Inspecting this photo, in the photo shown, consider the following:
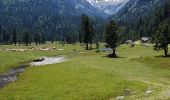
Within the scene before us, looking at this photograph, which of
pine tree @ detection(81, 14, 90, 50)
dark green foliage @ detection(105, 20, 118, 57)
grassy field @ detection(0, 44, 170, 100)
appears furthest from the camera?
pine tree @ detection(81, 14, 90, 50)

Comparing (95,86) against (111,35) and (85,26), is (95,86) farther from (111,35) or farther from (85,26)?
(85,26)

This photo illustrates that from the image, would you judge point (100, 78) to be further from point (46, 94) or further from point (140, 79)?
point (46, 94)

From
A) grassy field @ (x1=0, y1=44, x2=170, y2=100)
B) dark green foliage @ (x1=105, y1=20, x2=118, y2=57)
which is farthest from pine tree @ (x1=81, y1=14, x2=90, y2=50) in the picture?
grassy field @ (x1=0, y1=44, x2=170, y2=100)

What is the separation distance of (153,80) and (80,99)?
2272 cm

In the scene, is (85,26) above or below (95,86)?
above

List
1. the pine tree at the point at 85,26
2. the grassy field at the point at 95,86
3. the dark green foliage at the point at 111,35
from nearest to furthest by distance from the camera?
the grassy field at the point at 95,86, the dark green foliage at the point at 111,35, the pine tree at the point at 85,26

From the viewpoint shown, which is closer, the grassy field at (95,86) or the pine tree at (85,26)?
the grassy field at (95,86)

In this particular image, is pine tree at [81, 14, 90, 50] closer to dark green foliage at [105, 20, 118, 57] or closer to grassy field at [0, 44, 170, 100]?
dark green foliage at [105, 20, 118, 57]

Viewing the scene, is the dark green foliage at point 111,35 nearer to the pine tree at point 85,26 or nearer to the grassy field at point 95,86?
the pine tree at point 85,26

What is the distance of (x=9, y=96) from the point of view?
173 feet

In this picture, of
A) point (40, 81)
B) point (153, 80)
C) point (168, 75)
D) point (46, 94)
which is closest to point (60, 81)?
point (40, 81)

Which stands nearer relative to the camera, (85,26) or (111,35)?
(111,35)

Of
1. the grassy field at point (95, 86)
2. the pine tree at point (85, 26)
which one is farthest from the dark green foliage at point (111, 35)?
the grassy field at point (95, 86)

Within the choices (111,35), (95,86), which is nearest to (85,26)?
(111,35)
